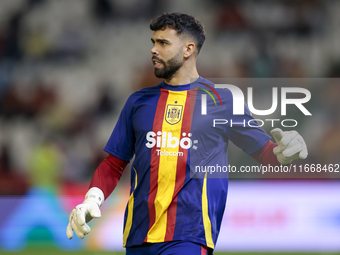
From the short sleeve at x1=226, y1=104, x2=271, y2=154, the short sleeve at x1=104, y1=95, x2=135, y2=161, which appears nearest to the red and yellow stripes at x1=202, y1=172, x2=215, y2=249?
the short sleeve at x1=226, y1=104, x2=271, y2=154

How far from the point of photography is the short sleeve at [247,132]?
5.96 ft

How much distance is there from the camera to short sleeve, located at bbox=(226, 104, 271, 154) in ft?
5.96

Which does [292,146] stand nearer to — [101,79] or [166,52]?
[166,52]

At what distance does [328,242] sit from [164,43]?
109 inches

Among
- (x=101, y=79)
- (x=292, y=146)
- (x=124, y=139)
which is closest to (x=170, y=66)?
(x=124, y=139)

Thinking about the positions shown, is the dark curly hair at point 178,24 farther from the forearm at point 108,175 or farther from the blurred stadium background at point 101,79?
the blurred stadium background at point 101,79

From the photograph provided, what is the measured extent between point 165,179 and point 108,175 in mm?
284

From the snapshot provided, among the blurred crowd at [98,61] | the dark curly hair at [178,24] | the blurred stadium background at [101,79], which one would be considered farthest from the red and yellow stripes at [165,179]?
the blurred crowd at [98,61]

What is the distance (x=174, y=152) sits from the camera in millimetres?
1723

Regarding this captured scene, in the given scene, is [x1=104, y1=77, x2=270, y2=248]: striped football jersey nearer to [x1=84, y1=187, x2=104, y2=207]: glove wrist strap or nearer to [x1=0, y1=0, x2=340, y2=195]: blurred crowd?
[x1=84, y1=187, x2=104, y2=207]: glove wrist strap

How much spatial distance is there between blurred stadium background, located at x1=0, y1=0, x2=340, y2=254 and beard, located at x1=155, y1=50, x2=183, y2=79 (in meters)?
2.31

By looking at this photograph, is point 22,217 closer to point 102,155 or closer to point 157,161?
point 102,155

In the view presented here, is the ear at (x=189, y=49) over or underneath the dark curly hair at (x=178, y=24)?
underneath

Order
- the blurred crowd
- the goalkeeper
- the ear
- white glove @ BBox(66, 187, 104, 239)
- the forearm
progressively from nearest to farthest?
white glove @ BBox(66, 187, 104, 239), the goalkeeper, the forearm, the ear, the blurred crowd
